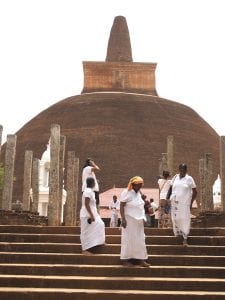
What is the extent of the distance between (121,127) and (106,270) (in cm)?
3059

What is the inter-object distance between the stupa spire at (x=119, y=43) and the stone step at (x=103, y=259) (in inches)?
1547

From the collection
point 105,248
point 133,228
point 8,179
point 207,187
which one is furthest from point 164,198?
point 8,179

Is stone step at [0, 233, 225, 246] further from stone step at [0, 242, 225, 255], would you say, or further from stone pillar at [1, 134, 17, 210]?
stone pillar at [1, 134, 17, 210]

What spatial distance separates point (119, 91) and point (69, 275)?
37.5m

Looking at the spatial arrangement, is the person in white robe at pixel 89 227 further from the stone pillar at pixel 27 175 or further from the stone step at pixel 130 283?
the stone pillar at pixel 27 175

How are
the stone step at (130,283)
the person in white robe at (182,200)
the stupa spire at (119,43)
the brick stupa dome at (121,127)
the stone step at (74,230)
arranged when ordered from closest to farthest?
the stone step at (130,283)
the person in white robe at (182,200)
the stone step at (74,230)
the brick stupa dome at (121,127)
the stupa spire at (119,43)

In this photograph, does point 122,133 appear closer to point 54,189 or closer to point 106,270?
point 54,189

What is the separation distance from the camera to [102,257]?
794cm

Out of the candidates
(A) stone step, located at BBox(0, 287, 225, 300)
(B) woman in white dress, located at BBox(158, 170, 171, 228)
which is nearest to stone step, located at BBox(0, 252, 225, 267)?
(A) stone step, located at BBox(0, 287, 225, 300)

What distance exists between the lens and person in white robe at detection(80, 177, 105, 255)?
320 inches

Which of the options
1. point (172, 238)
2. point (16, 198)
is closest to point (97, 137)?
point (16, 198)

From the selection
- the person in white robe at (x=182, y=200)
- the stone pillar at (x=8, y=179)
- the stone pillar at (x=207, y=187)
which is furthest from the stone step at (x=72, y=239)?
the stone pillar at (x=207, y=187)

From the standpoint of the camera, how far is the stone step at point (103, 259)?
791 centimetres

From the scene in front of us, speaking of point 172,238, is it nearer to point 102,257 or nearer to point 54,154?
point 102,257
